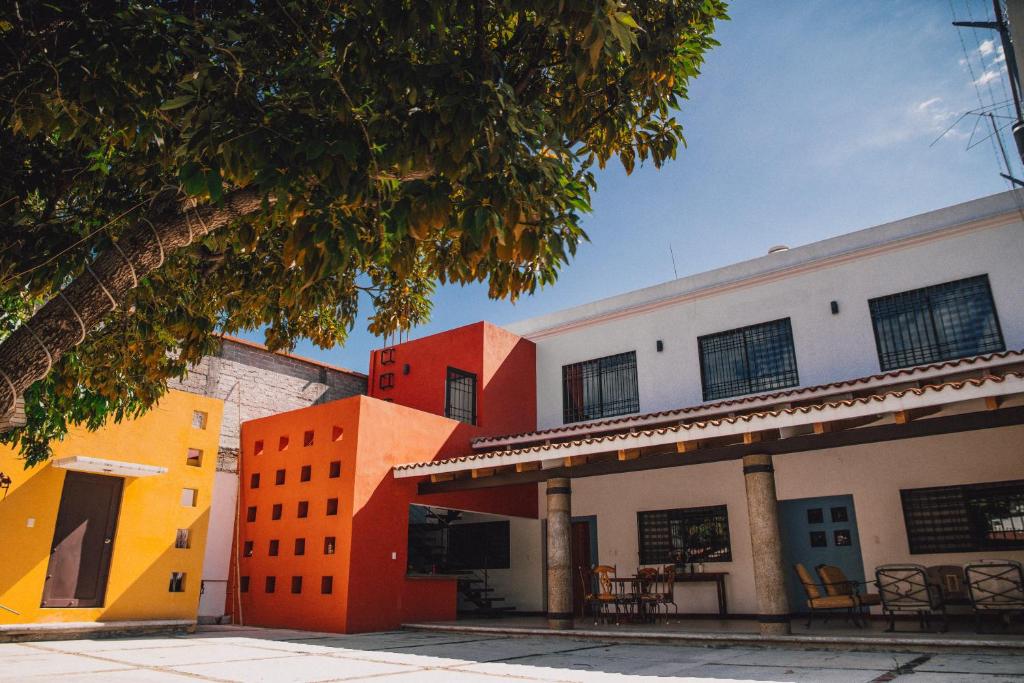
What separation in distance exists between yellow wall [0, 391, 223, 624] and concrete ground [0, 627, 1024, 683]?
2.90 feet

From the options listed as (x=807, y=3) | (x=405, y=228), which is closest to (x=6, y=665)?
(x=405, y=228)

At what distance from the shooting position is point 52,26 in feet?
11.1

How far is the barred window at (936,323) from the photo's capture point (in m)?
11.1

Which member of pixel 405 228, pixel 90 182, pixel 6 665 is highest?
pixel 90 182

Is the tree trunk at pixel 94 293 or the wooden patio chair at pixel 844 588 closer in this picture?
the tree trunk at pixel 94 293

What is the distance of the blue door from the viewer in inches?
452

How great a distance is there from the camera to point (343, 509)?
11367 millimetres

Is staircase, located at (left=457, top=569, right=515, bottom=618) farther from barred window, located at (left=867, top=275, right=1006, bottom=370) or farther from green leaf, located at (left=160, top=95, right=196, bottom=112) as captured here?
green leaf, located at (left=160, top=95, right=196, bottom=112)

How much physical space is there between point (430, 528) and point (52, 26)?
14.0 meters

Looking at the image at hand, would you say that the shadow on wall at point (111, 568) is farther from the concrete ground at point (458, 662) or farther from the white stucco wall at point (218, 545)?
the white stucco wall at point (218, 545)

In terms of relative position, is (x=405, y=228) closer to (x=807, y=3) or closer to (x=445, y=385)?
(x=807, y=3)

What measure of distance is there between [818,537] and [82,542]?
12390 millimetres

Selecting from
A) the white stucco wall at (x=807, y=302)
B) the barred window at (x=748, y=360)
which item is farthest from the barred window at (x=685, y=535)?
the barred window at (x=748, y=360)

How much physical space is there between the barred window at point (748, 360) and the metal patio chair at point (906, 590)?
422cm
